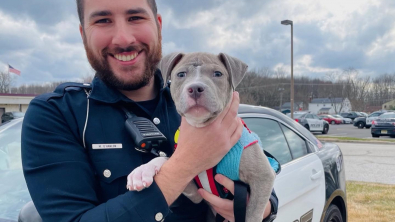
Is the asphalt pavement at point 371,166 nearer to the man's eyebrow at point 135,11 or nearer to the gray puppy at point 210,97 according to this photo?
the gray puppy at point 210,97

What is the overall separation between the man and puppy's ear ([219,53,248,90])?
0.40 feet

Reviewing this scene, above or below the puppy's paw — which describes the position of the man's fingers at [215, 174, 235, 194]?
below

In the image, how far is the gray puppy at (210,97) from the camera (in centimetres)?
165

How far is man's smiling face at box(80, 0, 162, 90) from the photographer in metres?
1.85

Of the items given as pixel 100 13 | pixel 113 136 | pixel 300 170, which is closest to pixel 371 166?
pixel 300 170

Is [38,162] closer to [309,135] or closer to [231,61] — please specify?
[231,61]

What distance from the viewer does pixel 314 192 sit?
340 cm

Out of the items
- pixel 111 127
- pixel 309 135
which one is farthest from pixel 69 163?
pixel 309 135

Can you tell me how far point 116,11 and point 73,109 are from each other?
0.62 meters

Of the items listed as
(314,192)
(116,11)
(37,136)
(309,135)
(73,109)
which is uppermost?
(116,11)

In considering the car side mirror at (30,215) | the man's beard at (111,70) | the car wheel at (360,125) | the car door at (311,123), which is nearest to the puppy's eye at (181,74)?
the man's beard at (111,70)

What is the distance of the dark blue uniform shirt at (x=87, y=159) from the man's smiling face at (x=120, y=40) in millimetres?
105

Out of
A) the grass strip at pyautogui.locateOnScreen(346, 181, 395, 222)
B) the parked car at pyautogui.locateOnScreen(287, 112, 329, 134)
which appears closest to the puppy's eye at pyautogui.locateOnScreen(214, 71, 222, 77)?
the grass strip at pyautogui.locateOnScreen(346, 181, 395, 222)

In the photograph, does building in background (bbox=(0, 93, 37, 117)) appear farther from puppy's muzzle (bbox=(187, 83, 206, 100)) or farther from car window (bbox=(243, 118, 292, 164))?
puppy's muzzle (bbox=(187, 83, 206, 100))
